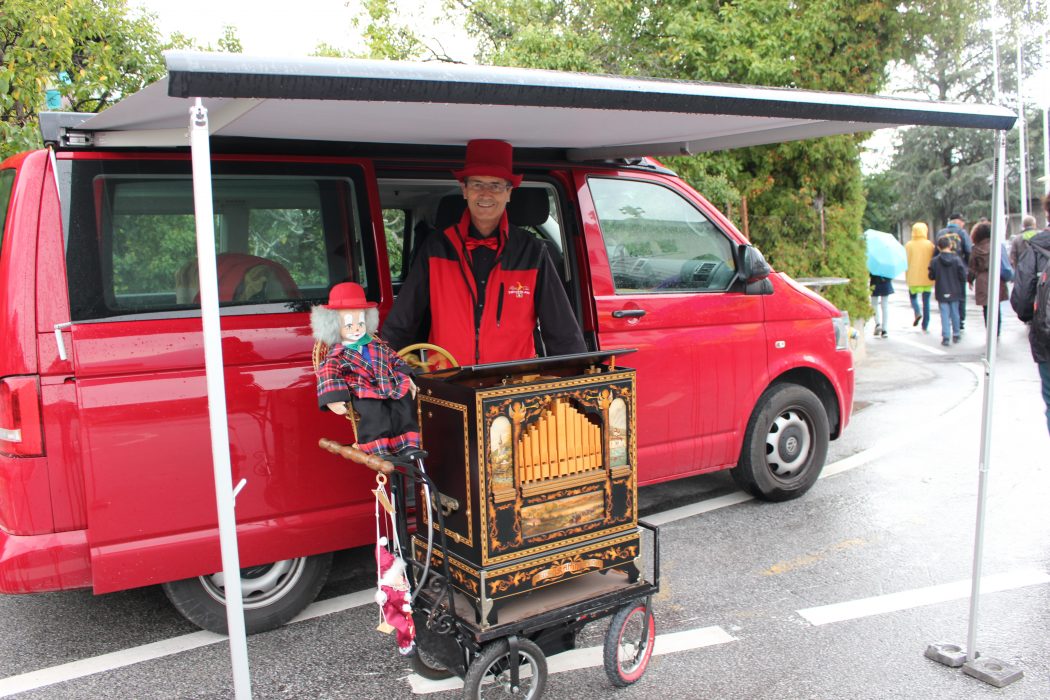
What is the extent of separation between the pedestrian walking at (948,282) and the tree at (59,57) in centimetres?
1059

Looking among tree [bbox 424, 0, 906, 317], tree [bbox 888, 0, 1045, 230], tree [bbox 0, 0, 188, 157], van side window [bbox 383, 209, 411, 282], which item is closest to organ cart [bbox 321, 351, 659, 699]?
van side window [bbox 383, 209, 411, 282]

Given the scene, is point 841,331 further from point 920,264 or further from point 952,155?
point 952,155

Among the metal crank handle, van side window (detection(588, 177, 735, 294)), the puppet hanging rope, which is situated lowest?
the puppet hanging rope

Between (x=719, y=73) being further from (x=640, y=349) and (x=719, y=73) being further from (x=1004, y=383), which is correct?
Result: (x=640, y=349)

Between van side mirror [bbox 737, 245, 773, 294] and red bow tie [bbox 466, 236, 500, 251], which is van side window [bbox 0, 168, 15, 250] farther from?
van side mirror [bbox 737, 245, 773, 294]

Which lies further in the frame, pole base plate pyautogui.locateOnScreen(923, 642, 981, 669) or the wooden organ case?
pole base plate pyautogui.locateOnScreen(923, 642, 981, 669)

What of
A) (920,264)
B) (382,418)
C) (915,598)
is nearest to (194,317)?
(382,418)

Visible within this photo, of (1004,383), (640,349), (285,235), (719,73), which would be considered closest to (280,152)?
(285,235)

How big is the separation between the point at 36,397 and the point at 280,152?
1.37 meters

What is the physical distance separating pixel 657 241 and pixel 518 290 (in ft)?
→ 4.71

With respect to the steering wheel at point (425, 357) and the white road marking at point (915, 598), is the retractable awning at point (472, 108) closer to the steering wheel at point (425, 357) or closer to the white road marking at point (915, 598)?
the steering wheel at point (425, 357)

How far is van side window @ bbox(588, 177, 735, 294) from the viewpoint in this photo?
475 cm

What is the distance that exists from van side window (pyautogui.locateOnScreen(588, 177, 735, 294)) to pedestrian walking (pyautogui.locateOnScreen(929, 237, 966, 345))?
29.1ft

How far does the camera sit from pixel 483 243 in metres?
3.77
